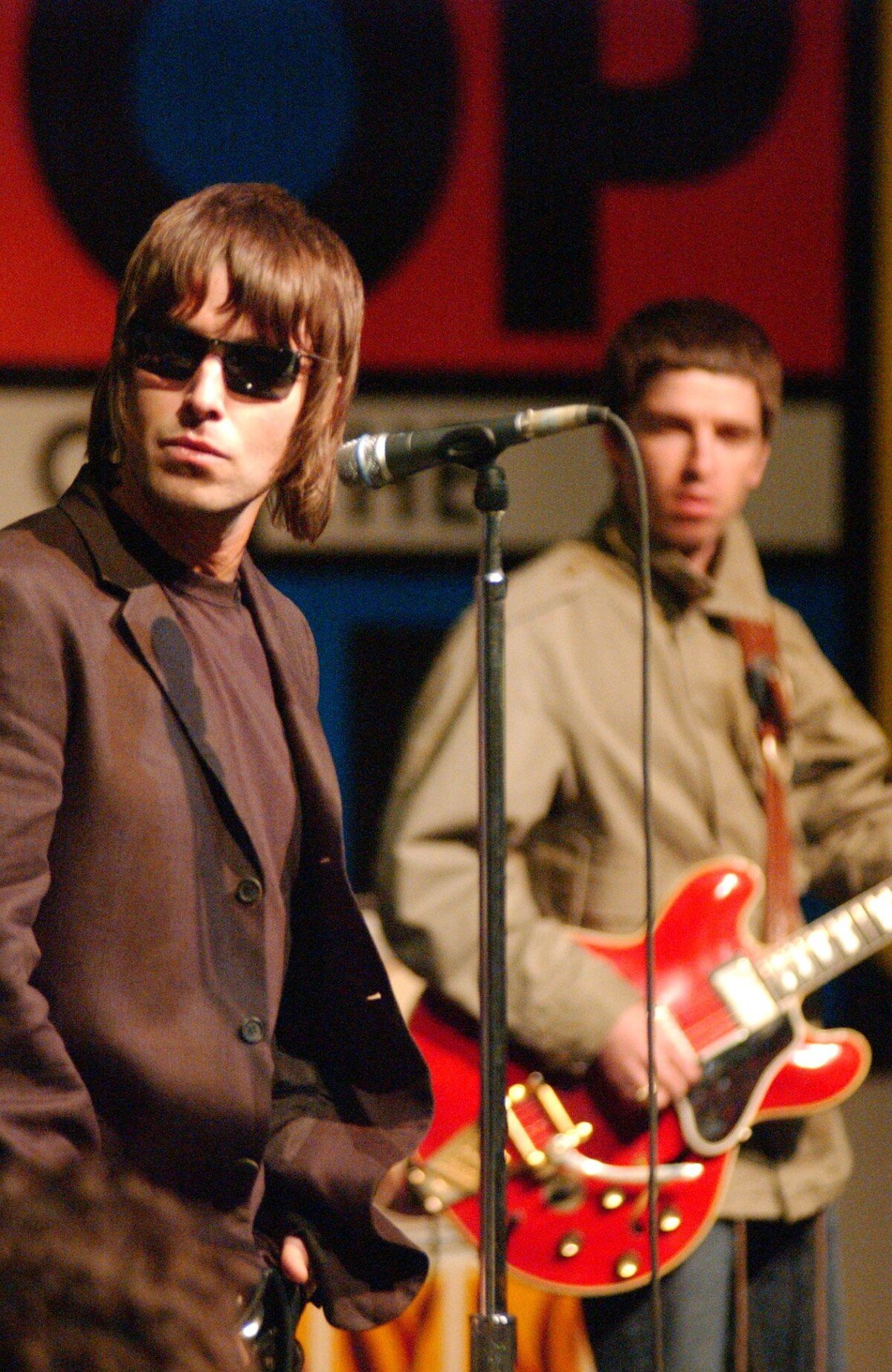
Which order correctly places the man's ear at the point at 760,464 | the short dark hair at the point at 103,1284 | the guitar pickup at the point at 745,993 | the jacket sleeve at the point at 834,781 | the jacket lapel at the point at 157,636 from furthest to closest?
the man's ear at the point at 760,464 < the jacket sleeve at the point at 834,781 < the guitar pickup at the point at 745,993 < the jacket lapel at the point at 157,636 < the short dark hair at the point at 103,1284

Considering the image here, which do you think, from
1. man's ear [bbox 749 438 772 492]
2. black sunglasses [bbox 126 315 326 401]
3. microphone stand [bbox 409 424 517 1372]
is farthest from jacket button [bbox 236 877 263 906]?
man's ear [bbox 749 438 772 492]

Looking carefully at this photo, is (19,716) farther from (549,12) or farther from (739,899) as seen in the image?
(549,12)

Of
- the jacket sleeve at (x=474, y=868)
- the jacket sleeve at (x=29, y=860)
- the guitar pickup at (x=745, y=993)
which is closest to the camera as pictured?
the jacket sleeve at (x=29, y=860)

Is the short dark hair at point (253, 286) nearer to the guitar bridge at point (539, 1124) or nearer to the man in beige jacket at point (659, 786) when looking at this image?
the man in beige jacket at point (659, 786)

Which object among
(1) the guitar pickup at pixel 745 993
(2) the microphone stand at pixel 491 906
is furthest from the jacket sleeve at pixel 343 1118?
(1) the guitar pickup at pixel 745 993

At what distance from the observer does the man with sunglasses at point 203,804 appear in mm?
1805

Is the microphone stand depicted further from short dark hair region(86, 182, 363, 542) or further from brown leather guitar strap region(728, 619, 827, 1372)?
brown leather guitar strap region(728, 619, 827, 1372)

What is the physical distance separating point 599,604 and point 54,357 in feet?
3.58

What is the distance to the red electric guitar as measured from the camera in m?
3.08

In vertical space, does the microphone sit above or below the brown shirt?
above

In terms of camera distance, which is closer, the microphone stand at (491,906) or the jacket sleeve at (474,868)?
the microphone stand at (491,906)

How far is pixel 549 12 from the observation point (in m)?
3.68

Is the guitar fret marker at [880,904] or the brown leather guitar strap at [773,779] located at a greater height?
the brown leather guitar strap at [773,779]

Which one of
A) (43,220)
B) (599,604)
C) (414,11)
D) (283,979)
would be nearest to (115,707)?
(283,979)
